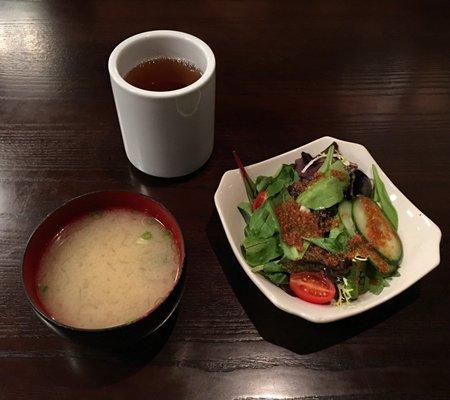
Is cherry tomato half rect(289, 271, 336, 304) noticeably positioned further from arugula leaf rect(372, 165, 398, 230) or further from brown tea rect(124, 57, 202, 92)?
brown tea rect(124, 57, 202, 92)

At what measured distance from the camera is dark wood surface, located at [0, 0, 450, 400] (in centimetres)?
107

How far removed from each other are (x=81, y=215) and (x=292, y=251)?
52 centimetres

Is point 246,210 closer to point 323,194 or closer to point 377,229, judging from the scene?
point 323,194

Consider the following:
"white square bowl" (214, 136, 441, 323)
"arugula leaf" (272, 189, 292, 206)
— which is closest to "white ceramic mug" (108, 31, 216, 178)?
"white square bowl" (214, 136, 441, 323)

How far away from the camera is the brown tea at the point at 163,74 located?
135 centimetres

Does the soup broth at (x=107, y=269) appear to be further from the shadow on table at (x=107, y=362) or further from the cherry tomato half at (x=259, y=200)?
the cherry tomato half at (x=259, y=200)

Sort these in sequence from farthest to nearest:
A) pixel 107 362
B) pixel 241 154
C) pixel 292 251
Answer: pixel 241 154, pixel 292 251, pixel 107 362

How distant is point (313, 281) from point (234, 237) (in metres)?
0.22

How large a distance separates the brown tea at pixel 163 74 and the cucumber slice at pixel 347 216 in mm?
528

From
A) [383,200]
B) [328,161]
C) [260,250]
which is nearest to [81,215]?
[260,250]

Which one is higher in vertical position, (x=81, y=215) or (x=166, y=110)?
(x=166, y=110)

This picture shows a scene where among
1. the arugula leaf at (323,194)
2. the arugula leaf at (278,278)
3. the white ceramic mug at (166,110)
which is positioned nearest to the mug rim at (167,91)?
the white ceramic mug at (166,110)

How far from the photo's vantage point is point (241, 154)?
1.53 meters

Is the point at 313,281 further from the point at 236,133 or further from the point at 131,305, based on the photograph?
the point at 236,133
